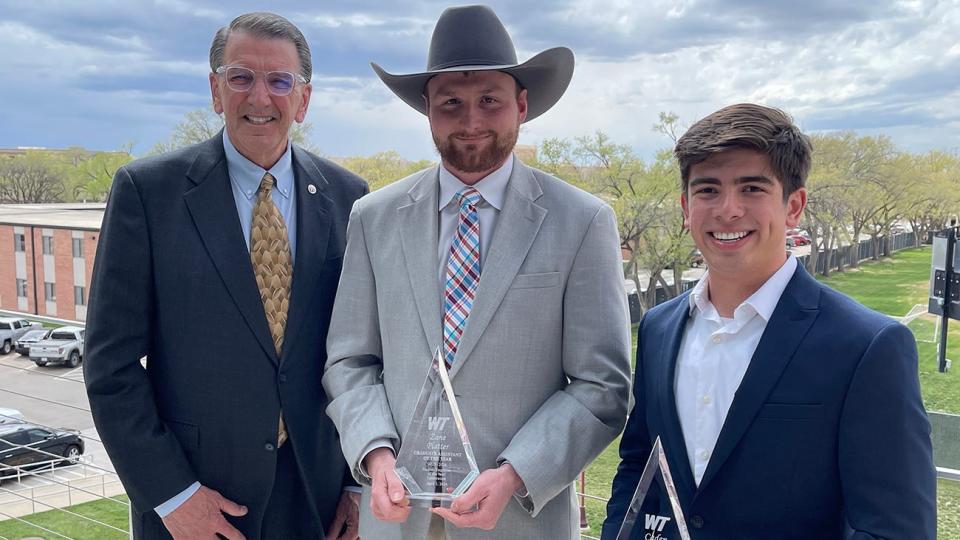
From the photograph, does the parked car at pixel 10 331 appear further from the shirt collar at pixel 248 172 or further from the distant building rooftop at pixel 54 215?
the shirt collar at pixel 248 172

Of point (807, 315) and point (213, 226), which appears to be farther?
point (213, 226)

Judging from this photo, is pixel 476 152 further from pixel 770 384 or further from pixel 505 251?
pixel 770 384

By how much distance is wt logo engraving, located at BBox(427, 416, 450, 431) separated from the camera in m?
1.41

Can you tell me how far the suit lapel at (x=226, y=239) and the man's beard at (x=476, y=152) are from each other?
50cm

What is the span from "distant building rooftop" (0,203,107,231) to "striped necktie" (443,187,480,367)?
14427 millimetres

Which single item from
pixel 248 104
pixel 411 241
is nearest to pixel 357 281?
pixel 411 241

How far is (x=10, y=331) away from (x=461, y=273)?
657 inches

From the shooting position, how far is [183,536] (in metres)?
1.75

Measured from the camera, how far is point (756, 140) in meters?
1.26

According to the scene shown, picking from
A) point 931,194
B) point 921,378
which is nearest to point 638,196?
point 931,194

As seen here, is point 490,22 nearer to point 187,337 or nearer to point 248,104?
point 248,104

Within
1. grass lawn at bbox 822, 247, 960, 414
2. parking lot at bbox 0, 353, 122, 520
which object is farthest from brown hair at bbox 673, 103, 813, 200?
parking lot at bbox 0, 353, 122, 520

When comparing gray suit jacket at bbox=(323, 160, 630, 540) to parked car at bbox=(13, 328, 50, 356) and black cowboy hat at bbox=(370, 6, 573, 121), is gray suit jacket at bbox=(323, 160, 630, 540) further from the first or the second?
parked car at bbox=(13, 328, 50, 356)

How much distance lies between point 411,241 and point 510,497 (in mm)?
537
